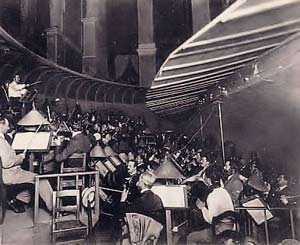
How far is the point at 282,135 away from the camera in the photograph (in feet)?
11.0

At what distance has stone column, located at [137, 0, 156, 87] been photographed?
16.7 ft

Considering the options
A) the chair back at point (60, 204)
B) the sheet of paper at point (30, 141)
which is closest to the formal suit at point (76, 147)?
the sheet of paper at point (30, 141)

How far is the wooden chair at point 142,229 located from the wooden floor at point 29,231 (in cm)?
17

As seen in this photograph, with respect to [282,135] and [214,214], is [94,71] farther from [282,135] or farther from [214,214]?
[214,214]

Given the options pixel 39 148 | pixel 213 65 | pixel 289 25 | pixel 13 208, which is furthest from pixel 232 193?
pixel 13 208

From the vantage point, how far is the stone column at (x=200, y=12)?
464 cm

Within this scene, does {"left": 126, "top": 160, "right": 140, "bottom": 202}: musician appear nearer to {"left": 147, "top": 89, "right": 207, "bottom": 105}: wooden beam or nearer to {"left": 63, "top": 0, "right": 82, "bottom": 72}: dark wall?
{"left": 147, "top": 89, "right": 207, "bottom": 105}: wooden beam

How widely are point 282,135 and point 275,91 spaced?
21.1 inches

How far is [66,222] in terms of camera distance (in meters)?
2.47

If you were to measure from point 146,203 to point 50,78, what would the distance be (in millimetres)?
1512

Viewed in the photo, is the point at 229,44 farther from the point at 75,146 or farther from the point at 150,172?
the point at 75,146

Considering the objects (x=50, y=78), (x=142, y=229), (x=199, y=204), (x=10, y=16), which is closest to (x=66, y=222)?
(x=142, y=229)

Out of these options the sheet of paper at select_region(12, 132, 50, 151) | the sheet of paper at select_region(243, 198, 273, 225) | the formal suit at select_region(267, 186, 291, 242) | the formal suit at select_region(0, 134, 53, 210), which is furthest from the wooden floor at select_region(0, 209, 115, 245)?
the formal suit at select_region(267, 186, 291, 242)

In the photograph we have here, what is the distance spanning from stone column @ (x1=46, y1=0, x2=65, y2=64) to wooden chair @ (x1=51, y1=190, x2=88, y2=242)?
8.10 feet
